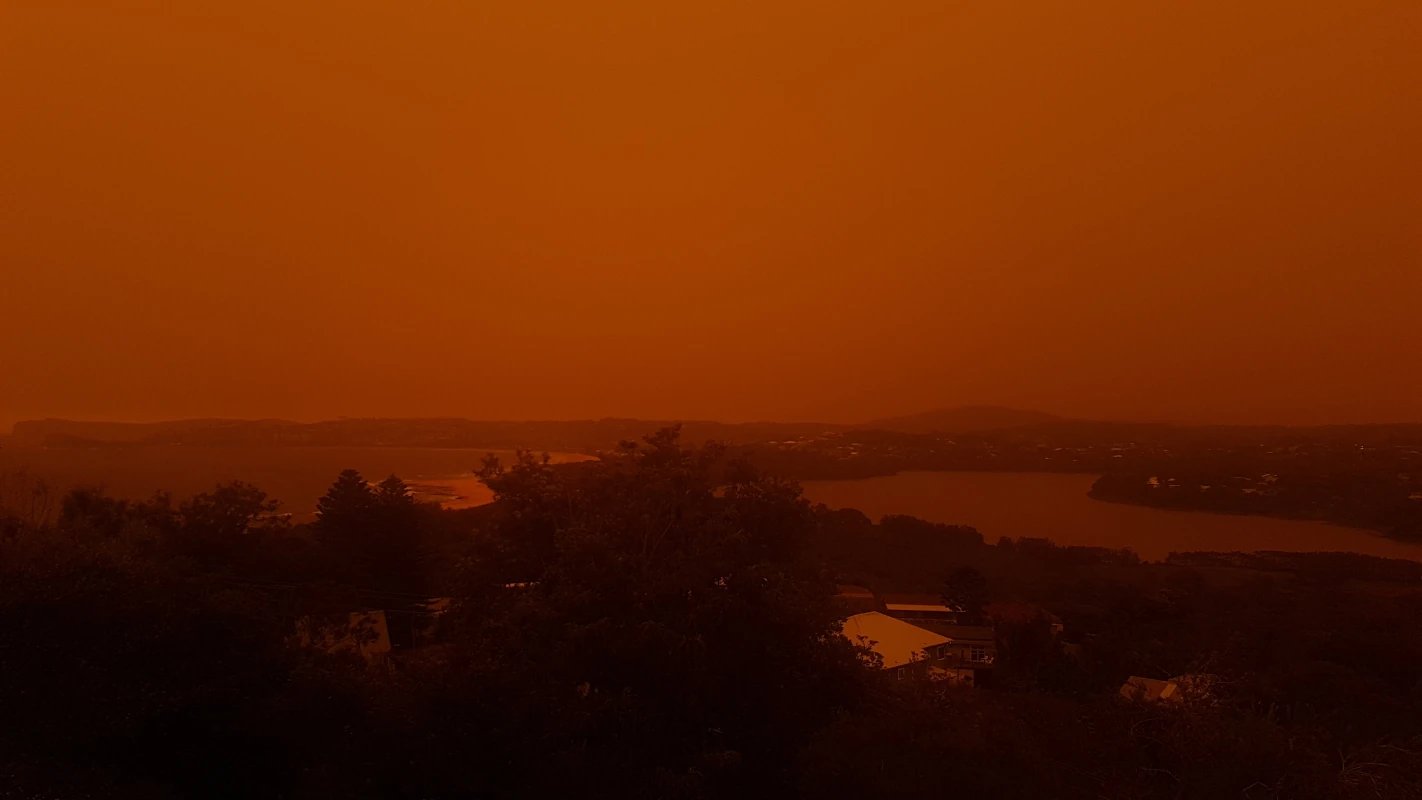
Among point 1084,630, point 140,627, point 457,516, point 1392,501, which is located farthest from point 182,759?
point 1392,501

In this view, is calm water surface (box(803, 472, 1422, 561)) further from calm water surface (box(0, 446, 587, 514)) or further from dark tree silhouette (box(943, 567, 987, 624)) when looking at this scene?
calm water surface (box(0, 446, 587, 514))

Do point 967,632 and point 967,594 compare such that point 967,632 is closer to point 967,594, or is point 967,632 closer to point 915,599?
point 967,594

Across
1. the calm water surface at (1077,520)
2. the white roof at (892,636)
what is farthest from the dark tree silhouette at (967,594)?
the calm water surface at (1077,520)

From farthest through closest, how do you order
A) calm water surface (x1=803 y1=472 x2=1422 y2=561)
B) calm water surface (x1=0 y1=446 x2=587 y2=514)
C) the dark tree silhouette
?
calm water surface (x1=803 y1=472 x2=1422 y2=561)
the dark tree silhouette
calm water surface (x1=0 y1=446 x2=587 y2=514)

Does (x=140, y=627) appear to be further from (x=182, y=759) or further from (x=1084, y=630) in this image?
(x=1084, y=630)

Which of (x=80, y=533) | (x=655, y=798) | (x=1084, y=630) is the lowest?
(x=1084, y=630)

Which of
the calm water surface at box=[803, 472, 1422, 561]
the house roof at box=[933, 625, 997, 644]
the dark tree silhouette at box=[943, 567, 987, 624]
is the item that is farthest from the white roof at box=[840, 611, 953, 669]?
the calm water surface at box=[803, 472, 1422, 561]
